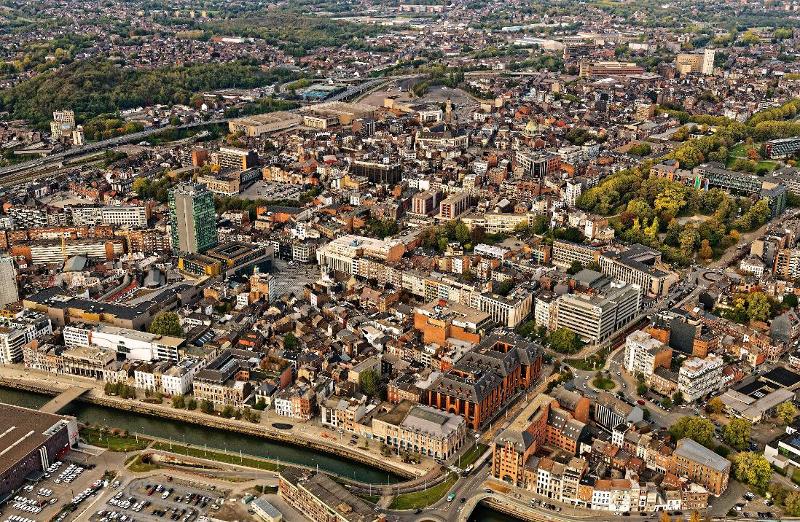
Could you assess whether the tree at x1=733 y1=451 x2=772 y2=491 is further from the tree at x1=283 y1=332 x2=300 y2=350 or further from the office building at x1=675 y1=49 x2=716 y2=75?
the office building at x1=675 y1=49 x2=716 y2=75

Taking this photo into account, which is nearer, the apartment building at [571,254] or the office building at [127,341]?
the office building at [127,341]

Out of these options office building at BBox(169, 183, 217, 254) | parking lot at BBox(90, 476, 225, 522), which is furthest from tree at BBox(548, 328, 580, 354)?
office building at BBox(169, 183, 217, 254)

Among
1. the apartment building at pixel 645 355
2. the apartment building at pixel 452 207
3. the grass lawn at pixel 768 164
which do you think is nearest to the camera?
the apartment building at pixel 645 355

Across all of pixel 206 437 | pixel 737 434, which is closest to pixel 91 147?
pixel 206 437

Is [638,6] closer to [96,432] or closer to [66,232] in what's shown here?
[66,232]

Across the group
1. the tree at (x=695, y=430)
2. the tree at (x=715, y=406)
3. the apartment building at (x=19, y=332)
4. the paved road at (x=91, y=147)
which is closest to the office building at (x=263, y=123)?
the paved road at (x=91, y=147)

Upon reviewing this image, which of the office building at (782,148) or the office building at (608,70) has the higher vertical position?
the office building at (608,70)

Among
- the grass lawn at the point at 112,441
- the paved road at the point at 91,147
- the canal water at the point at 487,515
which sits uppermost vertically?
the paved road at the point at 91,147

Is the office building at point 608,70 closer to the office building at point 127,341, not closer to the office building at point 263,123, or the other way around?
the office building at point 263,123
